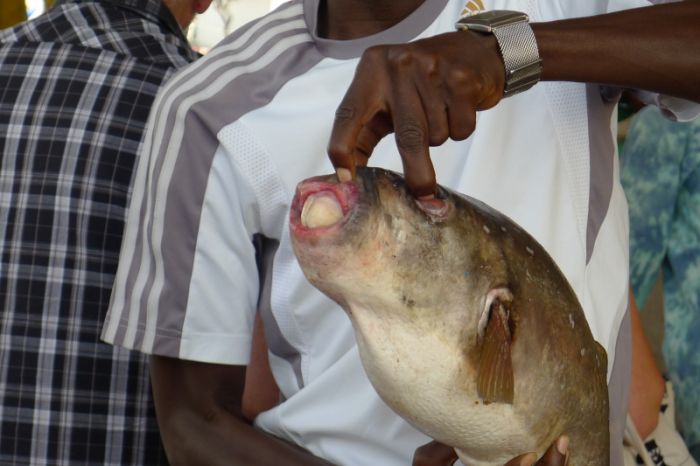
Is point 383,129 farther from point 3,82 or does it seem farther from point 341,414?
point 3,82

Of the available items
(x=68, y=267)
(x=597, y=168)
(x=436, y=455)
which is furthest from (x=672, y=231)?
(x=436, y=455)

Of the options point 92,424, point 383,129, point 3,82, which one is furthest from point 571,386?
point 3,82

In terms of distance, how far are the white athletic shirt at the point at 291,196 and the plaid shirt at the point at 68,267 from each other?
29.3 inches

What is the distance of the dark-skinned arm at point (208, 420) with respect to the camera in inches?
70.9

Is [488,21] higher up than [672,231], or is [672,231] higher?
[488,21]

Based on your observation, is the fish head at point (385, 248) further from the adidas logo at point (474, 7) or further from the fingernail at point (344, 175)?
the adidas logo at point (474, 7)

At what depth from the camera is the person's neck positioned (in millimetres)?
1814

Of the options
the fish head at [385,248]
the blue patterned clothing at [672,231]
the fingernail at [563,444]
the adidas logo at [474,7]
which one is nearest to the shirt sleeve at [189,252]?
the adidas logo at [474,7]

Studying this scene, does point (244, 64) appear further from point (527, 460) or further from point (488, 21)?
point (527, 460)

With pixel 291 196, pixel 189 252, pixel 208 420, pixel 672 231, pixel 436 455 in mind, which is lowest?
pixel 672 231

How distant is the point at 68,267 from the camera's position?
2.58 metres

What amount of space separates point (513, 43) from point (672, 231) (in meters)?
1.96

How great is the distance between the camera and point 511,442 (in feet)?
4.37

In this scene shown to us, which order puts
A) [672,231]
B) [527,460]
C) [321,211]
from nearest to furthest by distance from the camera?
[321,211], [527,460], [672,231]
